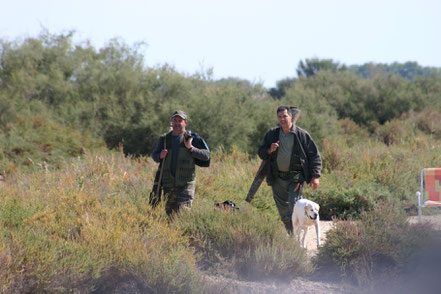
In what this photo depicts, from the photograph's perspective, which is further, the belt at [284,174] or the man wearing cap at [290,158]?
the belt at [284,174]

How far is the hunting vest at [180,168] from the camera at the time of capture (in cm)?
789

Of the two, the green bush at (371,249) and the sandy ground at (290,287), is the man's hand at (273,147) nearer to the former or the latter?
the green bush at (371,249)

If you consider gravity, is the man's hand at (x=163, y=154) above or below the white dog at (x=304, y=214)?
above

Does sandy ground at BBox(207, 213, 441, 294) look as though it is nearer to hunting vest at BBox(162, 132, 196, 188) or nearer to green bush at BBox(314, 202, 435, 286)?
green bush at BBox(314, 202, 435, 286)

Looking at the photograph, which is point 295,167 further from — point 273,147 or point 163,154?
point 163,154

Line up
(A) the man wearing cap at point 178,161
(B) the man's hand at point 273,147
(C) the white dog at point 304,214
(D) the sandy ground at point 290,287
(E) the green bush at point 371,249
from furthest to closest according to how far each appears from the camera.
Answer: (A) the man wearing cap at point 178,161, (B) the man's hand at point 273,147, (C) the white dog at point 304,214, (E) the green bush at point 371,249, (D) the sandy ground at point 290,287

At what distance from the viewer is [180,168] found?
7902 millimetres

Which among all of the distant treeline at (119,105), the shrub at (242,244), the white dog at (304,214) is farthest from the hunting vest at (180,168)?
the distant treeline at (119,105)

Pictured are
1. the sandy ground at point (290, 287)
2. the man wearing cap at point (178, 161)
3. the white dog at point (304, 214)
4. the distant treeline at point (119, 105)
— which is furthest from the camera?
the distant treeline at point (119, 105)

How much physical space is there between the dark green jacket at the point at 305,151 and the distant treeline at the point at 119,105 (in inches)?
534

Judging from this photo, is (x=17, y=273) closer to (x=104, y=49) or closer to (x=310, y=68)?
(x=104, y=49)

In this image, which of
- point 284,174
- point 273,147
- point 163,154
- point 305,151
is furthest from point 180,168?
point 305,151

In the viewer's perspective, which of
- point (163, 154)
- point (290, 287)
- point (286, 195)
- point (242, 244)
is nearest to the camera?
point (290, 287)

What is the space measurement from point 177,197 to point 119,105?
20.5 meters
